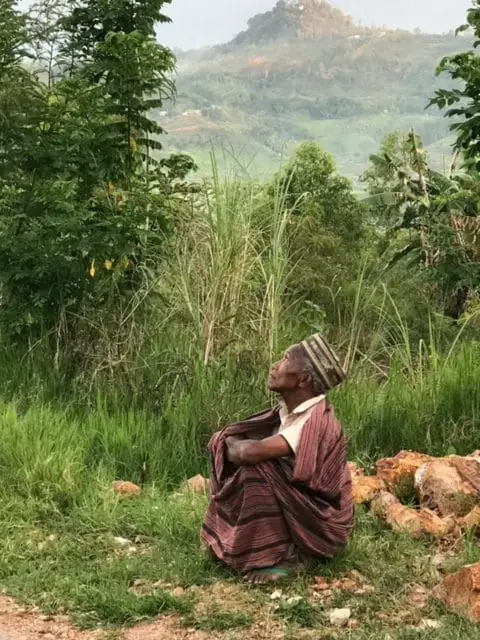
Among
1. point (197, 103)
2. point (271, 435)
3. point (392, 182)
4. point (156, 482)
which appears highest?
point (197, 103)

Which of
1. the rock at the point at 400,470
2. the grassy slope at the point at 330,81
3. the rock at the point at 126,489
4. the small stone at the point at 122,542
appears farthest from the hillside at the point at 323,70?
the small stone at the point at 122,542

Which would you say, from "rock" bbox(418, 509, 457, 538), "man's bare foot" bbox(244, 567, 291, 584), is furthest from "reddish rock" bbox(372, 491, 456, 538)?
"man's bare foot" bbox(244, 567, 291, 584)

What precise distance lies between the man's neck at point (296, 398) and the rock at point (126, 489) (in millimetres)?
1357

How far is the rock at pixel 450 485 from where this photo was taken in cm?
429

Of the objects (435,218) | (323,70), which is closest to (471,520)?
(435,218)

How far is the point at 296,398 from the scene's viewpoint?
12.2ft

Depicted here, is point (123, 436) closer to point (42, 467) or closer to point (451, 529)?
point (42, 467)

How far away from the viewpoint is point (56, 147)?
6.49 metres

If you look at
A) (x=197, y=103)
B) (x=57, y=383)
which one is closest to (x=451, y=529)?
(x=57, y=383)

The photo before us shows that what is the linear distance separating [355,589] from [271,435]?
801mm

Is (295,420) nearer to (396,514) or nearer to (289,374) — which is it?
(289,374)

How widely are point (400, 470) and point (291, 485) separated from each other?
1.23 metres

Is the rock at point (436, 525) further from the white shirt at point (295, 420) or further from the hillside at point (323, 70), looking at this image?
the hillside at point (323, 70)

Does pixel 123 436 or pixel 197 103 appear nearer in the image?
pixel 123 436
